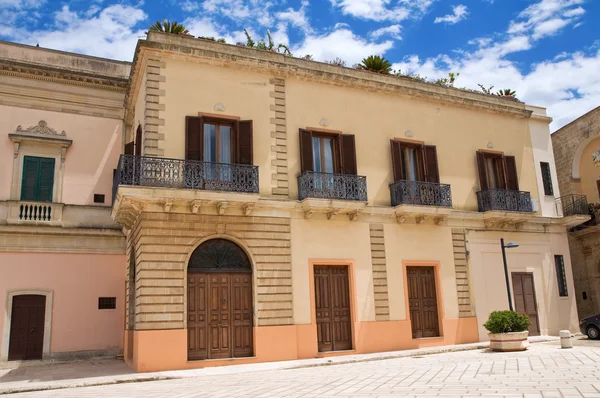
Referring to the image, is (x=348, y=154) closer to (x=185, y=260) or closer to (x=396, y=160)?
(x=396, y=160)

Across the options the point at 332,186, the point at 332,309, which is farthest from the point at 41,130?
the point at 332,309

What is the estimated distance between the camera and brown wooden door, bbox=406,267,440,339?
16547mm

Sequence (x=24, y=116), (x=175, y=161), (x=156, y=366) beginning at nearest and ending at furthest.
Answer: (x=156, y=366)
(x=175, y=161)
(x=24, y=116)

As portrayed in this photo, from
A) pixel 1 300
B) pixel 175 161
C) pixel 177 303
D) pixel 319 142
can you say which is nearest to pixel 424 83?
pixel 319 142

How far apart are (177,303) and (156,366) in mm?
1537

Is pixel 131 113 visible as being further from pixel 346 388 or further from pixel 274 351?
pixel 346 388

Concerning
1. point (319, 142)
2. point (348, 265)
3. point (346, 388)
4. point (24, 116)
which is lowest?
point (346, 388)

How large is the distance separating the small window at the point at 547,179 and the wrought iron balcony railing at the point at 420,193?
5151 mm

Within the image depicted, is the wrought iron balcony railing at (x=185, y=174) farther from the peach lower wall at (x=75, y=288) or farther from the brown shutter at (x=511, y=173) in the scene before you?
the brown shutter at (x=511, y=173)

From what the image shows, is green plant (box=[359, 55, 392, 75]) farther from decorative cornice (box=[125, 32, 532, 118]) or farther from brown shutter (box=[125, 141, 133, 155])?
brown shutter (box=[125, 141, 133, 155])

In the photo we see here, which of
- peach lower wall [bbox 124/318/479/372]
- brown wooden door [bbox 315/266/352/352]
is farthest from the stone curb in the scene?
brown wooden door [bbox 315/266/352/352]

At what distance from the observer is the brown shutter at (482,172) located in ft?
61.1

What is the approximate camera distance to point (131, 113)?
1852cm

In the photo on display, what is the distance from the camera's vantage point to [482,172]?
18.7 metres
